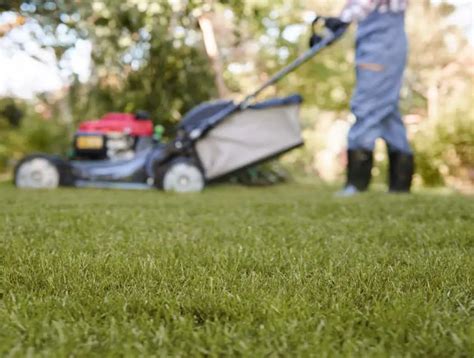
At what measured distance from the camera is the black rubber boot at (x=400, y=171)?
4.67m

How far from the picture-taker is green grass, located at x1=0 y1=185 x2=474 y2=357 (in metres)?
1.04

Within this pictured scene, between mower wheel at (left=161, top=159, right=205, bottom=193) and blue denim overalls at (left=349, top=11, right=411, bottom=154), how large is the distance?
1383 millimetres

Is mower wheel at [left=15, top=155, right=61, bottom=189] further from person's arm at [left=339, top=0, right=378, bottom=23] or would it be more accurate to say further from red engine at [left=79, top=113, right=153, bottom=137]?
person's arm at [left=339, top=0, right=378, bottom=23]

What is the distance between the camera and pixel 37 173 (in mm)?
4930

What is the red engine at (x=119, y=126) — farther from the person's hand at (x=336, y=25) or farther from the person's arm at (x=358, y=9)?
the person's arm at (x=358, y=9)

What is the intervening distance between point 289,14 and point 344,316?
28.9ft

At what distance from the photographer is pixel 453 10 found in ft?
48.4

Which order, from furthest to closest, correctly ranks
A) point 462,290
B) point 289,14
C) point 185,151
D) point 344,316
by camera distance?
1. point 289,14
2. point 185,151
3. point 462,290
4. point 344,316

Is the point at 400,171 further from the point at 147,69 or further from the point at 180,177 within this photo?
the point at 147,69

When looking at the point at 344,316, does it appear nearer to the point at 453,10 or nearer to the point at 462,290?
the point at 462,290

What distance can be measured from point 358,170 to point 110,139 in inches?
92.1

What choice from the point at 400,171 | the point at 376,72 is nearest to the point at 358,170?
the point at 400,171

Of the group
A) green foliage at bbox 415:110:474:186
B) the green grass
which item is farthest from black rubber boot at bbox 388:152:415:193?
green foliage at bbox 415:110:474:186

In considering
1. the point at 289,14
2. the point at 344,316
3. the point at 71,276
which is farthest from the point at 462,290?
the point at 289,14
